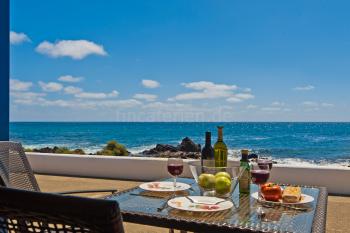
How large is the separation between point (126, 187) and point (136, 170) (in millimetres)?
706

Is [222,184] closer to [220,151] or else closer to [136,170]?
[220,151]

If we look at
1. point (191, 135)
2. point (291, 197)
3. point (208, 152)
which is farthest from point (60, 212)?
point (191, 135)

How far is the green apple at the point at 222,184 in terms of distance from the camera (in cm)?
171

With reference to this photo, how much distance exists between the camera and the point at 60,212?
792 millimetres

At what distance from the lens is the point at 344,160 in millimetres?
25250

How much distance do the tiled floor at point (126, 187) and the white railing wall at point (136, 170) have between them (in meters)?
0.25

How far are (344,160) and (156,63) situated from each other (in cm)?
1670

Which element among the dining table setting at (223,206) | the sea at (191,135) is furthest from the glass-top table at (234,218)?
the sea at (191,135)

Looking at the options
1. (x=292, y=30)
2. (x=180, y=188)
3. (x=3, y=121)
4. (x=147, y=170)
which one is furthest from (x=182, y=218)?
(x=292, y=30)

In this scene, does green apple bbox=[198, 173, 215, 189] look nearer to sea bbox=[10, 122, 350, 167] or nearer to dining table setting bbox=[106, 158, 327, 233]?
dining table setting bbox=[106, 158, 327, 233]

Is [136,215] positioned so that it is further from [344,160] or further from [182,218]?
[344,160]

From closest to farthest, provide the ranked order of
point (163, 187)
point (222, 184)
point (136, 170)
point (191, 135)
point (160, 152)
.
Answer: point (222, 184), point (163, 187), point (136, 170), point (160, 152), point (191, 135)

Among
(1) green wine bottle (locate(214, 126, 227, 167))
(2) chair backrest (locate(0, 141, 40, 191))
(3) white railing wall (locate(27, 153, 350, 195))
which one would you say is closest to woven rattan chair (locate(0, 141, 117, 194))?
(2) chair backrest (locate(0, 141, 40, 191))

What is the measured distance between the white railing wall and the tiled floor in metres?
0.25
